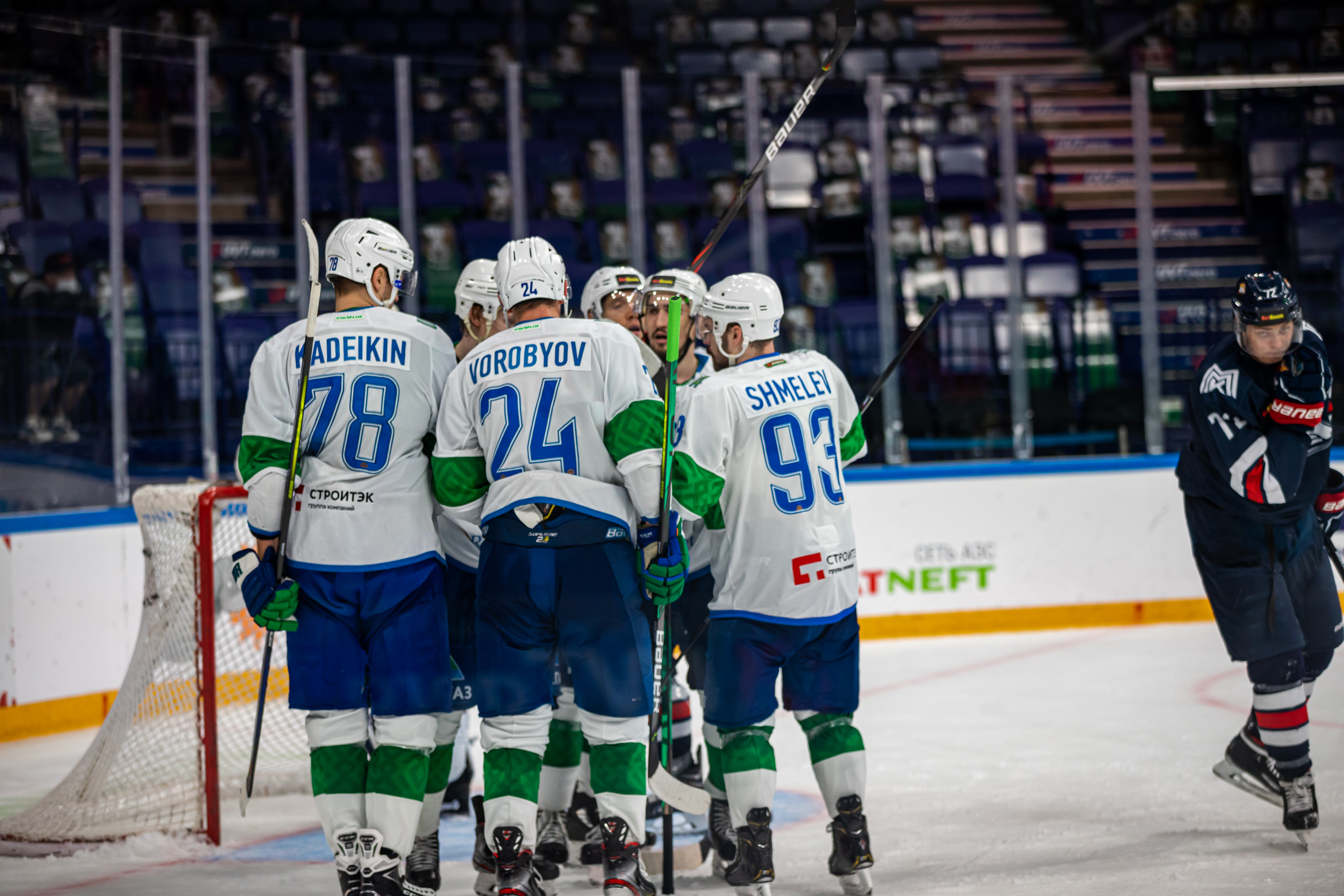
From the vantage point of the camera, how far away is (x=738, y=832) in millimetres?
3102

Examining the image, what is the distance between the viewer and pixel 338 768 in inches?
115

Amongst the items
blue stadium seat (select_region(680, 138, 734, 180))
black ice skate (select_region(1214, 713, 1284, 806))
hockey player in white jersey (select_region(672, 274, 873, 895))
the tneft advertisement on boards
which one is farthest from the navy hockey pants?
blue stadium seat (select_region(680, 138, 734, 180))

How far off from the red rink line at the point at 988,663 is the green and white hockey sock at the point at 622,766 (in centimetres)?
257

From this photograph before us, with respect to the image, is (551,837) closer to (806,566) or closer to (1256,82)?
(806,566)

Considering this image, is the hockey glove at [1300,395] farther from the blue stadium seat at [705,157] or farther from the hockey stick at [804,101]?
the blue stadium seat at [705,157]

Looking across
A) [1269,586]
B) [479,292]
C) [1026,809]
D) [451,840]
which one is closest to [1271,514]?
[1269,586]

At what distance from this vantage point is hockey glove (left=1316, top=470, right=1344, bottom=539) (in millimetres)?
3531

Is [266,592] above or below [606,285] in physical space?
below

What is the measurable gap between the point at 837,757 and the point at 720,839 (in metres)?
0.46

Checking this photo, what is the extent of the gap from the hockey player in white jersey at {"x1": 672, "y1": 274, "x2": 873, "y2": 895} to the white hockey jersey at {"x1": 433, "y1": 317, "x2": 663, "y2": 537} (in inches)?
6.4

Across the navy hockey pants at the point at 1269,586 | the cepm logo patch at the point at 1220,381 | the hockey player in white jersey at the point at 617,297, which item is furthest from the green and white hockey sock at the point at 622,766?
the cepm logo patch at the point at 1220,381

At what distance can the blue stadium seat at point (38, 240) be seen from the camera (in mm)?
5465

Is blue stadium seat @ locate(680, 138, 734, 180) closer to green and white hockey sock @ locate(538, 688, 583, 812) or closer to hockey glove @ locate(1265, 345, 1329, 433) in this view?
hockey glove @ locate(1265, 345, 1329, 433)

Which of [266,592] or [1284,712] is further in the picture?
[1284,712]
